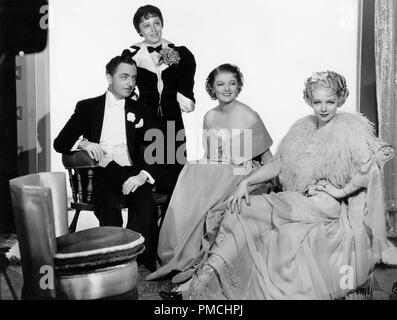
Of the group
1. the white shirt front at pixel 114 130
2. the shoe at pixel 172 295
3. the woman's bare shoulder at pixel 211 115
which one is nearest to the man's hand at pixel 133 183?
the white shirt front at pixel 114 130

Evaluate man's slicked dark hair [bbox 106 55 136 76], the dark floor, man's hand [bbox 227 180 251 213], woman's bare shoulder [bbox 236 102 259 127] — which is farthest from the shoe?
man's slicked dark hair [bbox 106 55 136 76]

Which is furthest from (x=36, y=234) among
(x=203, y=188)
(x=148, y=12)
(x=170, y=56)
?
(x=148, y=12)

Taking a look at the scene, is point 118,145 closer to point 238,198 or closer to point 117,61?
point 117,61

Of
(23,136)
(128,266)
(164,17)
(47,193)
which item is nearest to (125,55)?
(164,17)

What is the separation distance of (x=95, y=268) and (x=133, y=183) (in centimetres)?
72

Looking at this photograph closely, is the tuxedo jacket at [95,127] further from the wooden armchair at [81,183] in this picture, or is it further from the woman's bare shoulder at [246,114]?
the woman's bare shoulder at [246,114]

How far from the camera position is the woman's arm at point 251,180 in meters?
2.46

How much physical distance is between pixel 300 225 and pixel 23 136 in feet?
5.71

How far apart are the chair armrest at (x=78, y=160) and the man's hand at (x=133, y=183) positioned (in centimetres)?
22

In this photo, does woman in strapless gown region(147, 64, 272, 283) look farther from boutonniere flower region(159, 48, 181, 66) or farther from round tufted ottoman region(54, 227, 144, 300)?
round tufted ottoman region(54, 227, 144, 300)

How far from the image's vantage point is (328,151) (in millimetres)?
2445

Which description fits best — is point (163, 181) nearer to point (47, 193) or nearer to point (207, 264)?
point (207, 264)

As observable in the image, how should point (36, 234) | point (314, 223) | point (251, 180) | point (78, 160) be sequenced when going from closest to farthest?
point (36, 234) < point (314, 223) < point (251, 180) < point (78, 160)
